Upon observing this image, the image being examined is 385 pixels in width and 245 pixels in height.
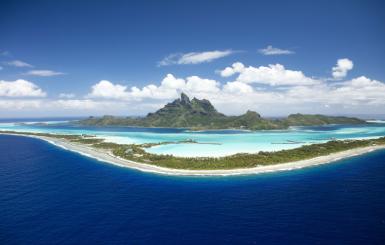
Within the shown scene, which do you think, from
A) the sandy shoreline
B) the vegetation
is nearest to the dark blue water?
the sandy shoreline

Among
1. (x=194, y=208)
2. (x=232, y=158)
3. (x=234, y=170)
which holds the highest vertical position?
(x=232, y=158)

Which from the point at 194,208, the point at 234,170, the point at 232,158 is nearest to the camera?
the point at 194,208

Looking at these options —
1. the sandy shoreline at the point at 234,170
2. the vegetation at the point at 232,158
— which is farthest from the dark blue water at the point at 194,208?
the vegetation at the point at 232,158

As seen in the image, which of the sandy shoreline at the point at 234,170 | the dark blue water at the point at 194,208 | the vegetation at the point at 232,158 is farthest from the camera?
the vegetation at the point at 232,158

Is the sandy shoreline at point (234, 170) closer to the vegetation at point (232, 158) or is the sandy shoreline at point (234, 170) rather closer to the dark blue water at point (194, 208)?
the vegetation at point (232, 158)

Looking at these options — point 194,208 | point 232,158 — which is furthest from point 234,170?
point 194,208

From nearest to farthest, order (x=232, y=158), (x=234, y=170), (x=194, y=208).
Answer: (x=194, y=208) → (x=234, y=170) → (x=232, y=158)

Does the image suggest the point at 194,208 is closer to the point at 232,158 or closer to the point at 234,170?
the point at 234,170

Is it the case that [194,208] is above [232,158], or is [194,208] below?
below
